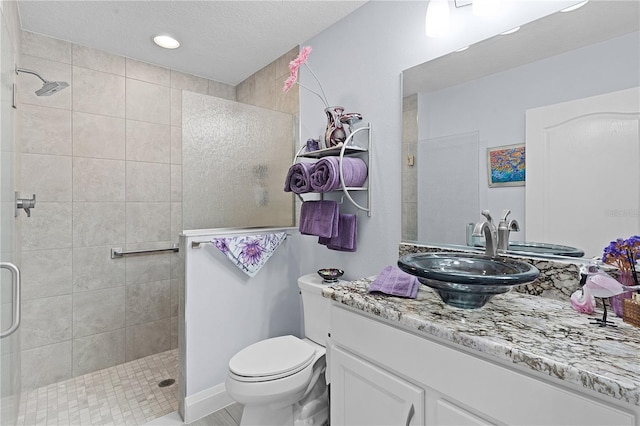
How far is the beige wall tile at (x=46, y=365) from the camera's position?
218 cm

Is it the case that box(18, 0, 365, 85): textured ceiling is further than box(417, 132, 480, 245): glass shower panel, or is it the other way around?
box(18, 0, 365, 85): textured ceiling

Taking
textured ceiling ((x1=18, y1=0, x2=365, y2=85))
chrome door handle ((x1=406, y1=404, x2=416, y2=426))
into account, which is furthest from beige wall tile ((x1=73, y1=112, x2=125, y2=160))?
chrome door handle ((x1=406, y1=404, x2=416, y2=426))

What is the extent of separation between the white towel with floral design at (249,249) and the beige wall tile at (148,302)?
3.52 feet

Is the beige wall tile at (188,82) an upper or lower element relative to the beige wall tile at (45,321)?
upper

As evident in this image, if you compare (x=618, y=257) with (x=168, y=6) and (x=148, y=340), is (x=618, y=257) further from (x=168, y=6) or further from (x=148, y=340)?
(x=148, y=340)

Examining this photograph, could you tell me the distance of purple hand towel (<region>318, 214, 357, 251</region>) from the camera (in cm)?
187

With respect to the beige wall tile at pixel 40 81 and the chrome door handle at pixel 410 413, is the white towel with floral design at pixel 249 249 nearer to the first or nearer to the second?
the chrome door handle at pixel 410 413

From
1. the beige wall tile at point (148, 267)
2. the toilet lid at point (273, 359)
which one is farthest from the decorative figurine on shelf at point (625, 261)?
the beige wall tile at point (148, 267)

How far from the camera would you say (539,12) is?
48.8 inches

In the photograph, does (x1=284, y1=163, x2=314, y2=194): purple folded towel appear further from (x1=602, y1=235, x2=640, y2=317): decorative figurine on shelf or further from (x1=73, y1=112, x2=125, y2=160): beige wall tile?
(x1=73, y1=112, x2=125, y2=160): beige wall tile

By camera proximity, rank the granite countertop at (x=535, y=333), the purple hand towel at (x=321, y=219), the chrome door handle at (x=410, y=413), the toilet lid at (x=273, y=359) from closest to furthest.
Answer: the granite countertop at (x=535, y=333) → the chrome door handle at (x=410, y=413) → the toilet lid at (x=273, y=359) → the purple hand towel at (x=321, y=219)

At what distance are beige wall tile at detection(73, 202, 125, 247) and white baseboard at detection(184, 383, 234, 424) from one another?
50.6 inches

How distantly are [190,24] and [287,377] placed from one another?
83.0 inches

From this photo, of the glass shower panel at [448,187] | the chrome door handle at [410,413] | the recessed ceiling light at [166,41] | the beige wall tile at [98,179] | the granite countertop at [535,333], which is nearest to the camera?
the granite countertop at [535,333]
